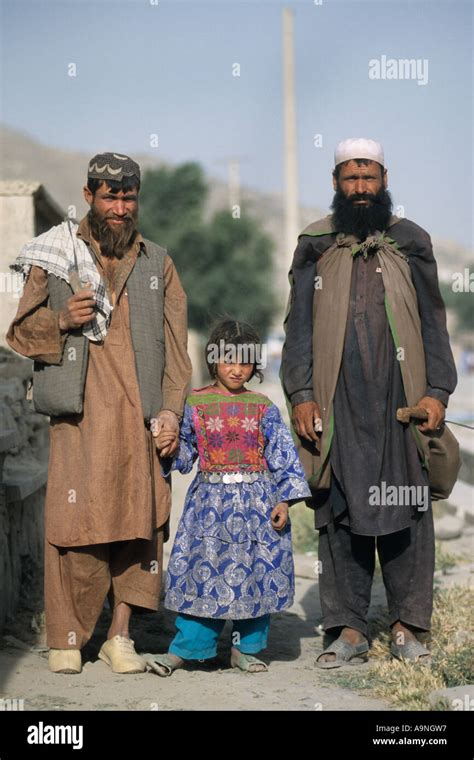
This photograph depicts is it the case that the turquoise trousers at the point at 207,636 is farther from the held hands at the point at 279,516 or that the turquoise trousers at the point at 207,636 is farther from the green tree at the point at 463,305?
the green tree at the point at 463,305

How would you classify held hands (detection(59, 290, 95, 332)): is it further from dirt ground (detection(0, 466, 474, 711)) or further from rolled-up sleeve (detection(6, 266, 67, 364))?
dirt ground (detection(0, 466, 474, 711))

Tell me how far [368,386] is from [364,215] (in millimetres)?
765

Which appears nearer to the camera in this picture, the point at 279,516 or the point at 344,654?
the point at 279,516

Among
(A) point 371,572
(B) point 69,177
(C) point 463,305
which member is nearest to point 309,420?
(A) point 371,572

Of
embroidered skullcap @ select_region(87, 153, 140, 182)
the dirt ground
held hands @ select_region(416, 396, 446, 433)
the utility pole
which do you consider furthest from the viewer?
the utility pole

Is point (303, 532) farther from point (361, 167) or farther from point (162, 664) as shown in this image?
point (361, 167)

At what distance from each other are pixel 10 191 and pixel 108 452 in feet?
9.42

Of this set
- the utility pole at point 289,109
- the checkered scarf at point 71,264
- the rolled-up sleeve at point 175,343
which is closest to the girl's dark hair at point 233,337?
the rolled-up sleeve at point 175,343

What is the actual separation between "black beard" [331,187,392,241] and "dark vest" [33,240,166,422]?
84 centimetres

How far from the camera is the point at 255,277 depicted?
35.8 meters

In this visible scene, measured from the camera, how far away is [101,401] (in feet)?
15.0

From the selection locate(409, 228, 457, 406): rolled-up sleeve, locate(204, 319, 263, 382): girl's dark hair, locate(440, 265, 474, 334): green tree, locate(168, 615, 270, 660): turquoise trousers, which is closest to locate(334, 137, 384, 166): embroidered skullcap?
locate(409, 228, 457, 406): rolled-up sleeve

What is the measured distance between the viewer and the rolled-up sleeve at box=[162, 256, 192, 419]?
4.75 metres
